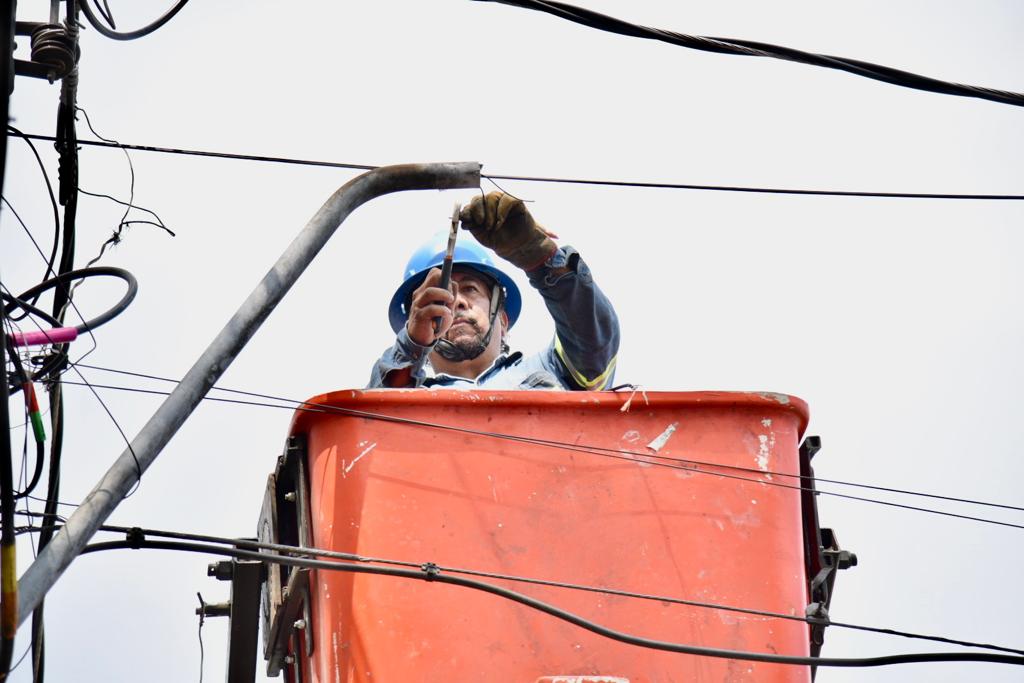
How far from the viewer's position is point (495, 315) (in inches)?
265

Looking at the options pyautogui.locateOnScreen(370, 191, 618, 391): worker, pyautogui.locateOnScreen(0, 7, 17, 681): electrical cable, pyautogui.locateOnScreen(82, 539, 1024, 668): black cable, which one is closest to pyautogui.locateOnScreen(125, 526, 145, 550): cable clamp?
pyautogui.locateOnScreen(82, 539, 1024, 668): black cable

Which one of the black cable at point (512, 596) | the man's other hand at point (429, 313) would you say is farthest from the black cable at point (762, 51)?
the black cable at point (512, 596)

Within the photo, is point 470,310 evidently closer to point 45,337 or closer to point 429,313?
point 429,313

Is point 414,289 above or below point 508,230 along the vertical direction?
above

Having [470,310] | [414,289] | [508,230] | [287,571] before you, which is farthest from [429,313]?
[414,289]

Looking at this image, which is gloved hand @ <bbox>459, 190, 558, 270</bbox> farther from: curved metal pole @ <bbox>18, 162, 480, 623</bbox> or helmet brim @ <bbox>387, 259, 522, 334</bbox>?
helmet brim @ <bbox>387, 259, 522, 334</bbox>

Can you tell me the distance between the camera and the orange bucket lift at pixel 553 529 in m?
4.15

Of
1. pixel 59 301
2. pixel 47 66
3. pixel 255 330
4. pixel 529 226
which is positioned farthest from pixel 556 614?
pixel 47 66

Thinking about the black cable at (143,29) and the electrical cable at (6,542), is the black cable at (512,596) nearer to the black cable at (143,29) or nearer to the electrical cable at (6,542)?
the electrical cable at (6,542)

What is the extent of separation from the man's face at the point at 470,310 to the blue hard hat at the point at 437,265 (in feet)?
0.31

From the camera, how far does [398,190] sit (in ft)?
14.4

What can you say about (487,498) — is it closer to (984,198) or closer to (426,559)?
(426,559)

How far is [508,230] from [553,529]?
1.13 meters

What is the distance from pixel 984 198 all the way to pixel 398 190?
76.6 inches
